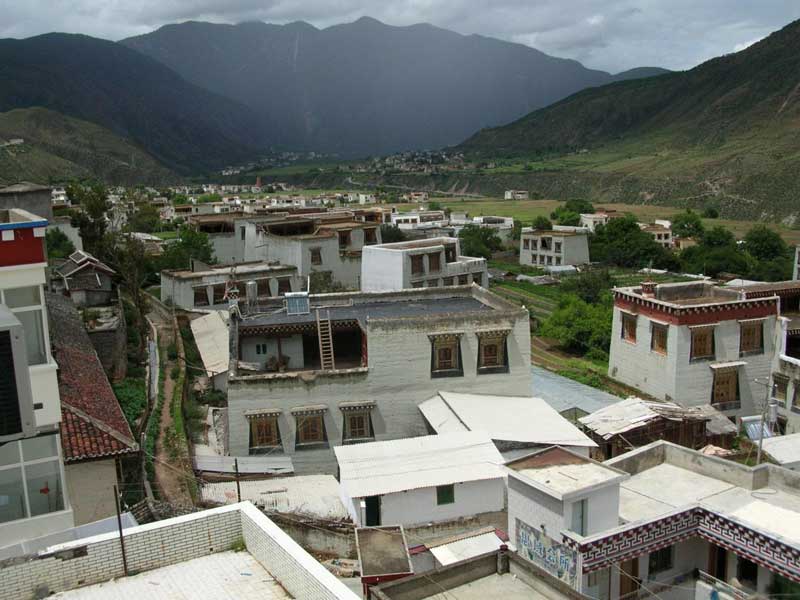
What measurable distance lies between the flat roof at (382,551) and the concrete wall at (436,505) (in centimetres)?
99

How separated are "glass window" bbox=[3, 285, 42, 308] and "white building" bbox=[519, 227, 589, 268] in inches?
2501

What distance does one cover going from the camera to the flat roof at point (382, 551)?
546 inches

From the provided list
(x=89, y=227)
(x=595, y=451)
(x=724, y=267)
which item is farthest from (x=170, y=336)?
(x=724, y=267)

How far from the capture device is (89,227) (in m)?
45.1

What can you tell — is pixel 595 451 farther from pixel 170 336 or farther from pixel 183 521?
pixel 170 336

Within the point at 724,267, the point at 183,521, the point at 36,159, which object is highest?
the point at 36,159

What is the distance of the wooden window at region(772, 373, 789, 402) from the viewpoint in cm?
2494

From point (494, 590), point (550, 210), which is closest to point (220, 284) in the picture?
point (494, 590)

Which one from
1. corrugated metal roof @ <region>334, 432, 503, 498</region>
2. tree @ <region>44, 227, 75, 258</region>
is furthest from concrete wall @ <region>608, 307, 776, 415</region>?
tree @ <region>44, 227, 75, 258</region>

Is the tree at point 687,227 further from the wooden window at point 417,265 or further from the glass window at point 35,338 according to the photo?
the glass window at point 35,338

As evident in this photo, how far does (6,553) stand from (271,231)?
3851 centimetres

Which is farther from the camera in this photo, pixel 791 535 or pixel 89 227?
pixel 89 227

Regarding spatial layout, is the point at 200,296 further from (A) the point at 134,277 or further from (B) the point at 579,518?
(B) the point at 579,518

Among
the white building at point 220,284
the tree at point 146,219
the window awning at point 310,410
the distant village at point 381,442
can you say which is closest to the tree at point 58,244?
the distant village at point 381,442
